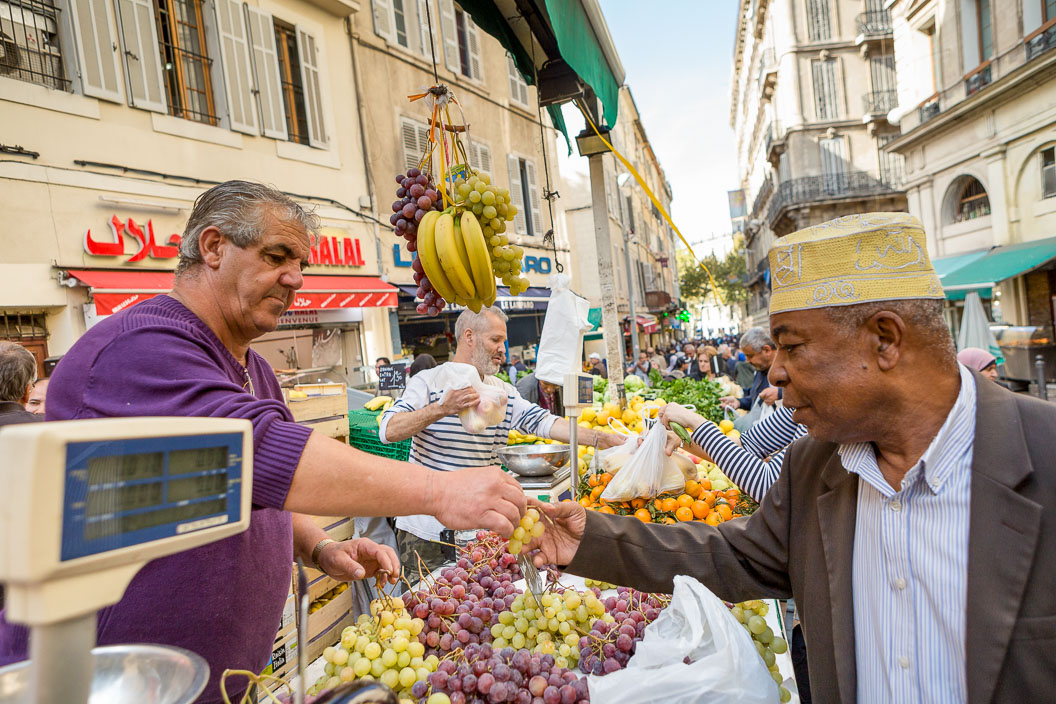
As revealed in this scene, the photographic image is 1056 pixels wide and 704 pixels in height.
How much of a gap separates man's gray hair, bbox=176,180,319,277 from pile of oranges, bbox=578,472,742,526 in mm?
1730

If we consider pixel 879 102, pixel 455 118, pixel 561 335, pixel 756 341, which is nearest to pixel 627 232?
pixel 879 102

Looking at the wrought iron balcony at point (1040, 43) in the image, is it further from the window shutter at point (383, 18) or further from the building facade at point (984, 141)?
the window shutter at point (383, 18)

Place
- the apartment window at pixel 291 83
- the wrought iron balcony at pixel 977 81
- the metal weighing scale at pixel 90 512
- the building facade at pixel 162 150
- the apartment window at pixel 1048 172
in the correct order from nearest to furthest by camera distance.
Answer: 1. the metal weighing scale at pixel 90 512
2. the building facade at pixel 162 150
3. the apartment window at pixel 291 83
4. the apartment window at pixel 1048 172
5. the wrought iron balcony at pixel 977 81

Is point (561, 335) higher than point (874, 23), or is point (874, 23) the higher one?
point (874, 23)

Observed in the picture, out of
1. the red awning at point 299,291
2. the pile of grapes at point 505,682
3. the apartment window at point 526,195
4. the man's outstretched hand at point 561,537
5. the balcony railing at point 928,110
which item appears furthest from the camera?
the balcony railing at point 928,110

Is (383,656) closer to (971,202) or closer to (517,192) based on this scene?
(517,192)

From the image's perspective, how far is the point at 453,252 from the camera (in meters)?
2.16

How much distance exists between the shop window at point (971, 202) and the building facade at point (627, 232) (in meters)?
8.93

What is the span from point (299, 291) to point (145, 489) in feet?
27.8

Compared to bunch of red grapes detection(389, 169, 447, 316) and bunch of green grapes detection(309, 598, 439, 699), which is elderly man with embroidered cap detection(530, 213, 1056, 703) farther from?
bunch of red grapes detection(389, 169, 447, 316)

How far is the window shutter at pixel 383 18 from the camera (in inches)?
462

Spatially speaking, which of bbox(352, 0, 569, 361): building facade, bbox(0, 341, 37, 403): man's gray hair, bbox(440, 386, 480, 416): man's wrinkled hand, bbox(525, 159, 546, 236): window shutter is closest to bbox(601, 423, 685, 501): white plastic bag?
bbox(440, 386, 480, 416): man's wrinkled hand

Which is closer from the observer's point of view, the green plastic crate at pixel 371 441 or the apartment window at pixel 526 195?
the green plastic crate at pixel 371 441

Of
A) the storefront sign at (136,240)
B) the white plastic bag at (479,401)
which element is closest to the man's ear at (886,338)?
the white plastic bag at (479,401)
